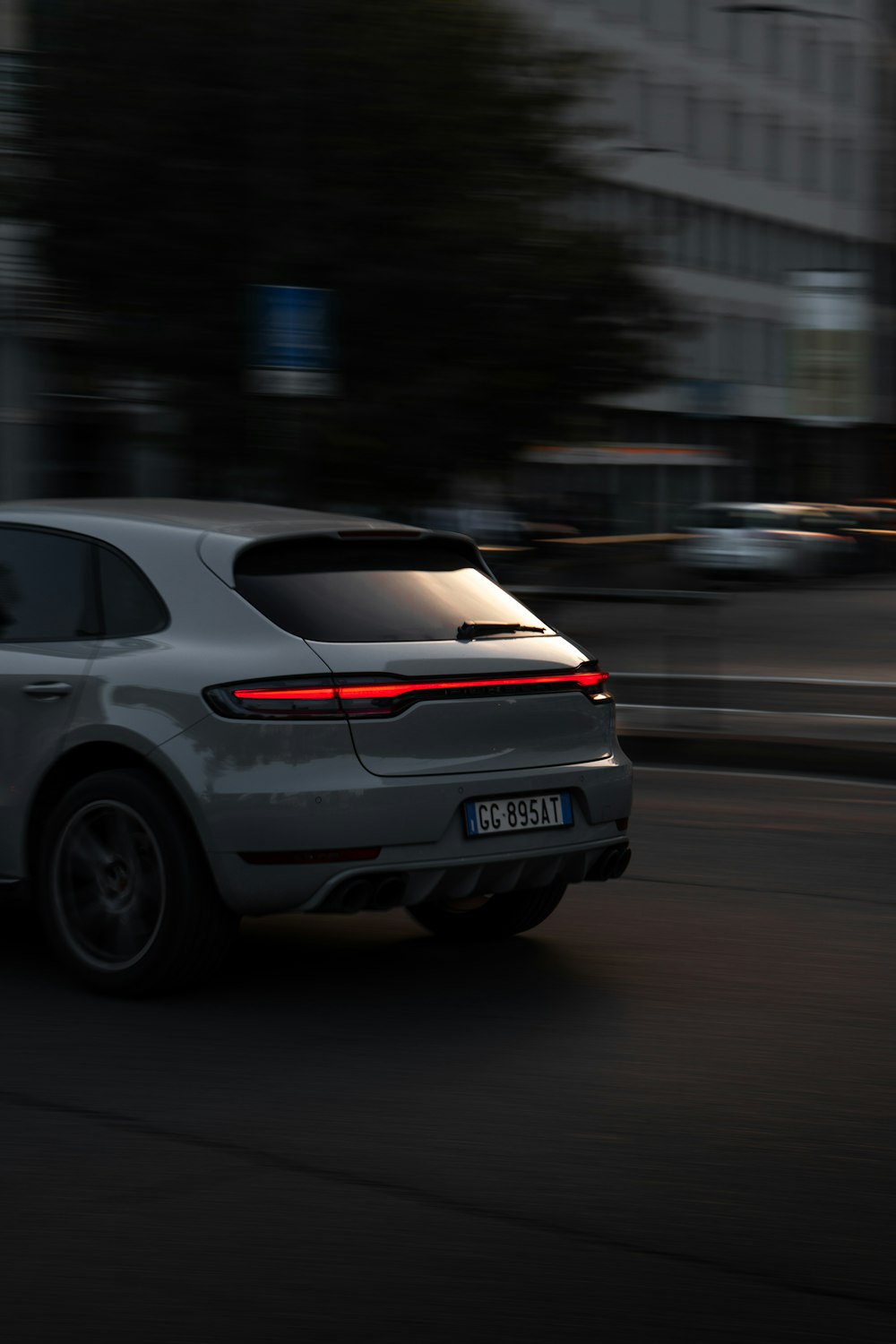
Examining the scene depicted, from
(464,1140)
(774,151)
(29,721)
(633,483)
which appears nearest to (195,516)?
(29,721)

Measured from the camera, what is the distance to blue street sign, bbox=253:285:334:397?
14.7 meters

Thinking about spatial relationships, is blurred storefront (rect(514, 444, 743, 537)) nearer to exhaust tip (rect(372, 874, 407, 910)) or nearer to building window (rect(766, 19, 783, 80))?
building window (rect(766, 19, 783, 80))

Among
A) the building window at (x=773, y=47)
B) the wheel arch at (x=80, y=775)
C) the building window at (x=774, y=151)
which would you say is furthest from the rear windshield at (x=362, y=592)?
the building window at (x=774, y=151)

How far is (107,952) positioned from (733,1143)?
217cm

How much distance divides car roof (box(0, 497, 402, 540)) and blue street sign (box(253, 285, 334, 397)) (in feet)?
25.5

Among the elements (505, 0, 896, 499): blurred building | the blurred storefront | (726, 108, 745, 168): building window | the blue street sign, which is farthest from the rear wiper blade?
(726, 108, 745, 168): building window

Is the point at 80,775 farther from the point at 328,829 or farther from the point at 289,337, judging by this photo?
the point at 289,337

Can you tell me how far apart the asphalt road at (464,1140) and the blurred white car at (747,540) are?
108ft

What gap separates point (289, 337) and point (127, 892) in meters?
9.05

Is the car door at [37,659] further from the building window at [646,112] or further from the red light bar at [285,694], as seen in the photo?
the building window at [646,112]

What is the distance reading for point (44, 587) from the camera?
6.64m

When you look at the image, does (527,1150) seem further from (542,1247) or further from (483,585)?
(483,585)

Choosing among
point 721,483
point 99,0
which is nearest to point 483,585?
point 99,0

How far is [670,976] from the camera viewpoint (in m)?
6.62
